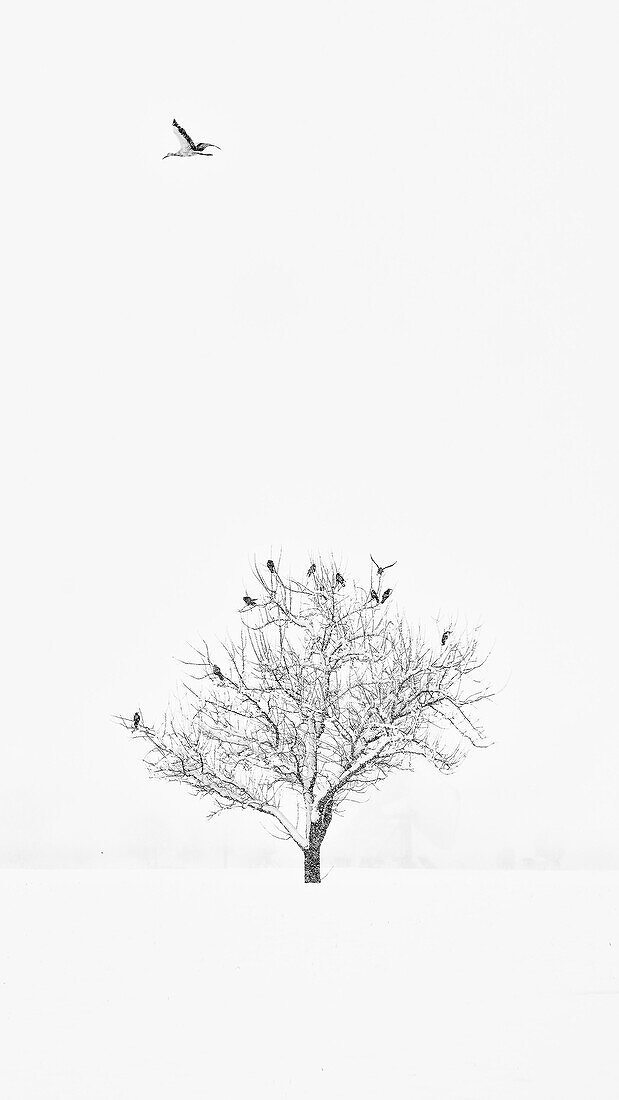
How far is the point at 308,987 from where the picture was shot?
13.4m

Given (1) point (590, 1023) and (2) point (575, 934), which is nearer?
(1) point (590, 1023)

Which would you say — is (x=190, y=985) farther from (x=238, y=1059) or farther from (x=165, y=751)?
(x=165, y=751)

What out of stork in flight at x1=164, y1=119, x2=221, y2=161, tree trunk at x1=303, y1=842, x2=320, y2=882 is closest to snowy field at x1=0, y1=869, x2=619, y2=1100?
tree trunk at x1=303, y1=842, x2=320, y2=882

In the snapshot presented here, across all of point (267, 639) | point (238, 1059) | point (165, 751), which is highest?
point (267, 639)

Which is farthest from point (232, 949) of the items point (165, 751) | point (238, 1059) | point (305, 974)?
point (165, 751)

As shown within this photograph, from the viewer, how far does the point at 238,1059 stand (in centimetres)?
1023

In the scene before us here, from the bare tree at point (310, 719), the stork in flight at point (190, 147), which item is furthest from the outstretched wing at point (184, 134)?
the bare tree at point (310, 719)

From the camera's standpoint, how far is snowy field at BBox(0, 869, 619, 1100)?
973 centimetres

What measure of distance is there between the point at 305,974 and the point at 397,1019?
8.58ft

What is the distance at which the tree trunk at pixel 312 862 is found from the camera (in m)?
21.5

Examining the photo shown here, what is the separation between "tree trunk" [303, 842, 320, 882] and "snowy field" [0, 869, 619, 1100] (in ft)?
1.50

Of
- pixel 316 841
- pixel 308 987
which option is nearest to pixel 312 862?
pixel 316 841

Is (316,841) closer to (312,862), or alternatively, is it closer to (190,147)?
(312,862)

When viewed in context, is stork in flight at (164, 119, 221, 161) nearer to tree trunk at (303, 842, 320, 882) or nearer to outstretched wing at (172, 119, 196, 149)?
outstretched wing at (172, 119, 196, 149)
